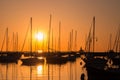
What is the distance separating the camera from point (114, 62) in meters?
68.9

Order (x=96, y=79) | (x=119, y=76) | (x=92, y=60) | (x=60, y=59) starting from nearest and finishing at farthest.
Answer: (x=119, y=76) → (x=96, y=79) → (x=92, y=60) → (x=60, y=59)

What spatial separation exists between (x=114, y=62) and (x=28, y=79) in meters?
25.3

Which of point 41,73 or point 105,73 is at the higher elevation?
point 105,73

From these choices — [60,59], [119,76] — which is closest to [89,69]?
[119,76]

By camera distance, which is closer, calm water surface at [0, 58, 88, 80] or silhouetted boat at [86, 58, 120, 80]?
→ silhouetted boat at [86, 58, 120, 80]

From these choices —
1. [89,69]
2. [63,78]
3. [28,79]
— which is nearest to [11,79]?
[28,79]

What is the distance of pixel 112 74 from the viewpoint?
41562 millimetres

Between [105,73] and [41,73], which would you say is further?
[41,73]

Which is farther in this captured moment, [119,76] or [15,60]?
[15,60]

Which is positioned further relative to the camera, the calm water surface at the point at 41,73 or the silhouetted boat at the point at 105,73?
the calm water surface at the point at 41,73

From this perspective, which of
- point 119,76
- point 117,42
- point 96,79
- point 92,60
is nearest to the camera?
point 119,76

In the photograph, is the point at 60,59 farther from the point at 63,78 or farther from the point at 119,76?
the point at 119,76

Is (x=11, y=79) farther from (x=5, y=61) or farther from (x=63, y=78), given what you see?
(x=5, y=61)

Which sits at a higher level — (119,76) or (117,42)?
(117,42)
